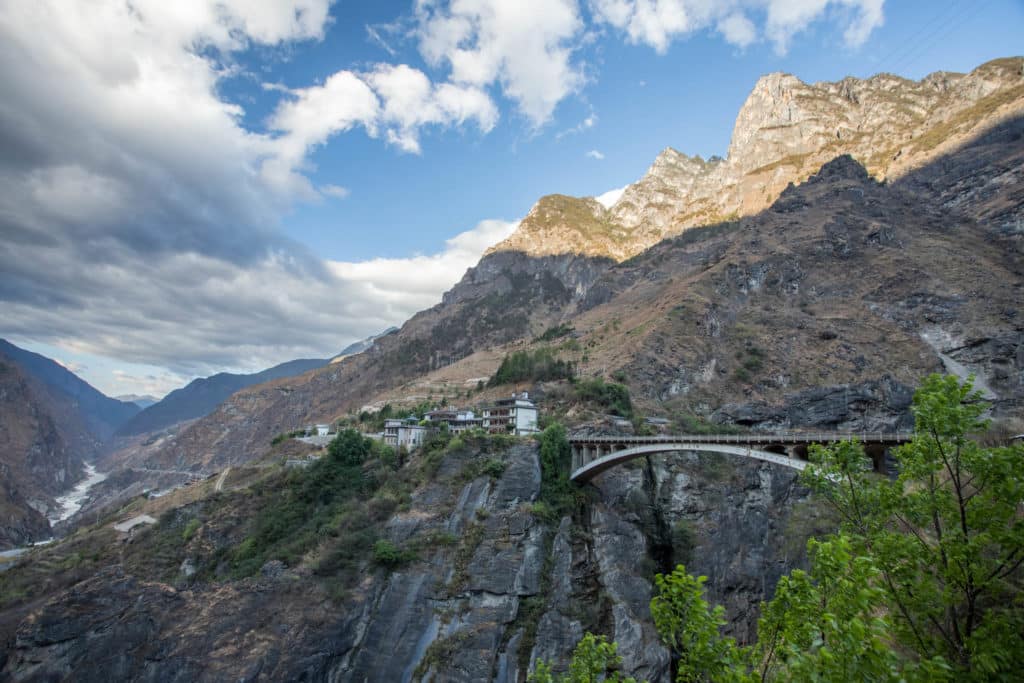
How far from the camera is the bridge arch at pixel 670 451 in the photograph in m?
29.5

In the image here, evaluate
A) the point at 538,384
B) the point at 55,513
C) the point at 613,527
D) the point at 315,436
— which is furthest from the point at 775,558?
the point at 55,513

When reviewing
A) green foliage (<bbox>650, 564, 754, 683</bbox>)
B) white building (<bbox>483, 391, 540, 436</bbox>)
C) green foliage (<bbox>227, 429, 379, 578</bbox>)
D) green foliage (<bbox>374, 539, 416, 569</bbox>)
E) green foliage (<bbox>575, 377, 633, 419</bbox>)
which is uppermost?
green foliage (<bbox>575, 377, 633, 419</bbox>)

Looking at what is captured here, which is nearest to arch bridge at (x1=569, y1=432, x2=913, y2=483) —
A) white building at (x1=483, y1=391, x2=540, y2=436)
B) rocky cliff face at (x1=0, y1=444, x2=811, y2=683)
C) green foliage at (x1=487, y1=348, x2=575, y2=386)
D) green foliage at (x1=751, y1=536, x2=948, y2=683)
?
rocky cliff face at (x1=0, y1=444, x2=811, y2=683)

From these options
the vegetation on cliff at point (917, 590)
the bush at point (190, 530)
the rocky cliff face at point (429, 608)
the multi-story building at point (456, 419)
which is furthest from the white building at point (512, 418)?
the vegetation on cliff at point (917, 590)

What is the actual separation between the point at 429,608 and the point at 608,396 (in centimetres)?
3804

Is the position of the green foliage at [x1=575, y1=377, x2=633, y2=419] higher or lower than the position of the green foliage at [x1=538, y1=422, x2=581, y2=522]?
higher

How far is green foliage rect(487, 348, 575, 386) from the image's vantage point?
81562 millimetres

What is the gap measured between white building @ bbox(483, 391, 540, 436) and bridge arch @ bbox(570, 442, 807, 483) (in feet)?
41.4

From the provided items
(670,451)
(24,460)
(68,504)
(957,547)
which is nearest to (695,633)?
(957,547)

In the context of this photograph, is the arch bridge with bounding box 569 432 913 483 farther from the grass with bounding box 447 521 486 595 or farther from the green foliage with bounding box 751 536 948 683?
the green foliage with bounding box 751 536 948 683

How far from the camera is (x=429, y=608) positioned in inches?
1459

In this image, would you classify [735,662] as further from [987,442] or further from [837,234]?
[837,234]

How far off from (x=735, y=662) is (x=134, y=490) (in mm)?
213578

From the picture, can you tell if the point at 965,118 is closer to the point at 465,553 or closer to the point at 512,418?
the point at 512,418
